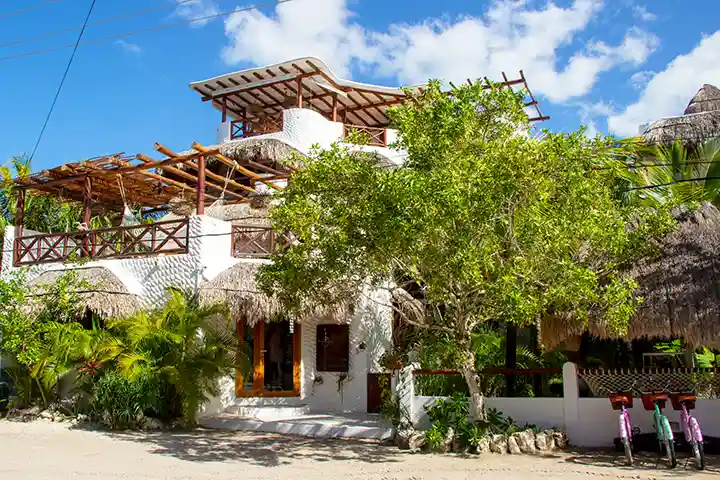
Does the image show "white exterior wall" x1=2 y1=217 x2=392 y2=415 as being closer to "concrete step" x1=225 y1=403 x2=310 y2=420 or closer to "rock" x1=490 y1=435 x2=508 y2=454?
"concrete step" x1=225 y1=403 x2=310 y2=420

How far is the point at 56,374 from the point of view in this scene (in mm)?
11969

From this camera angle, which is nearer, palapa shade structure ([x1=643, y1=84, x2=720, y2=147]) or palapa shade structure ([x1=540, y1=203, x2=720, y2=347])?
palapa shade structure ([x1=540, y1=203, x2=720, y2=347])

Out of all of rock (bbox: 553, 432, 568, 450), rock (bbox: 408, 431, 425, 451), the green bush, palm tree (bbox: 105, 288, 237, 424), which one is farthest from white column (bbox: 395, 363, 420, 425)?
the green bush

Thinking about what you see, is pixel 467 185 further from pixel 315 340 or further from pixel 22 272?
pixel 22 272

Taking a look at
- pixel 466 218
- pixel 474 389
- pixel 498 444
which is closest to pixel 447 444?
pixel 498 444

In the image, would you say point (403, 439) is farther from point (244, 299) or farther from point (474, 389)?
point (244, 299)

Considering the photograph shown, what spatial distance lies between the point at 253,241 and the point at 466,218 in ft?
24.2

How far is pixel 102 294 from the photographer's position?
12.9 meters

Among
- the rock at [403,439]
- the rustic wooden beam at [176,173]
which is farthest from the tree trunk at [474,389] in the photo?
the rustic wooden beam at [176,173]

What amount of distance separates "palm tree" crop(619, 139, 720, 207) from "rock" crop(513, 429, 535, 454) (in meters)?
4.35

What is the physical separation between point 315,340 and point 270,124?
818 centimetres

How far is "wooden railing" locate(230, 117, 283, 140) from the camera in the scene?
20.0 meters

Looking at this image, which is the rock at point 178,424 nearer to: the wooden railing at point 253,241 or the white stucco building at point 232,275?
the white stucco building at point 232,275

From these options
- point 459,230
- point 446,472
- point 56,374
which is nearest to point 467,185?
point 459,230
